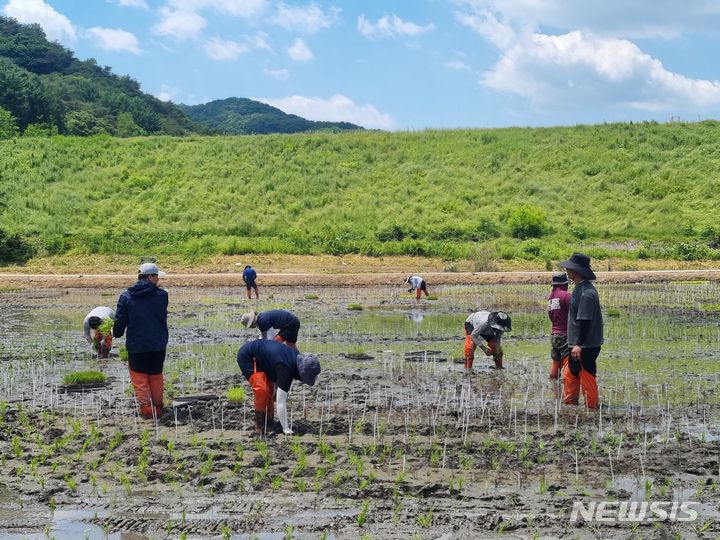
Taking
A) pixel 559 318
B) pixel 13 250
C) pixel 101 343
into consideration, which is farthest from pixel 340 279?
pixel 559 318

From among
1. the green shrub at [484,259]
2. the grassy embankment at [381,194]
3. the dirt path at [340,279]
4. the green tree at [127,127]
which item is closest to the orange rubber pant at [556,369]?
the dirt path at [340,279]

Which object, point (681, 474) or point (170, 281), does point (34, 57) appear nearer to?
point (170, 281)

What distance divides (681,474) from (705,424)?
90.8 inches

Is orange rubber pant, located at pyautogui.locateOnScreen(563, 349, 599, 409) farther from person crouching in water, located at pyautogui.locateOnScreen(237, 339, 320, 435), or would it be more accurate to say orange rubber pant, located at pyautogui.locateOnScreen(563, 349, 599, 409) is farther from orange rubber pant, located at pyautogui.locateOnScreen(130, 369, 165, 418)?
orange rubber pant, located at pyautogui.locateOnScreen(130, 369, 165, 418)

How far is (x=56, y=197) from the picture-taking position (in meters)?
54.2

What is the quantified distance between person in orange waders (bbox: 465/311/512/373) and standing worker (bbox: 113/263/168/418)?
17.2 ft

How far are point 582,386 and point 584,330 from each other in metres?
Answer: 0.78

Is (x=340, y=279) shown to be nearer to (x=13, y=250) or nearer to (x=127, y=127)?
(x=13, y=250)

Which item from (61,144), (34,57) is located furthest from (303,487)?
(34,57)

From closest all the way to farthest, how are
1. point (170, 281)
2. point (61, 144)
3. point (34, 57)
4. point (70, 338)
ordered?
1. point (70, 338)
2. point (170, 281)
3. point (61, 144)
4. point (34, 57)

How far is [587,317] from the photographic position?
420 inches

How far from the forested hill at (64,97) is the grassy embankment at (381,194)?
20.7m

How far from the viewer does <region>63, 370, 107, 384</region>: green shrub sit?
509 inches

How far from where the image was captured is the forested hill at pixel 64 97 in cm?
9256
